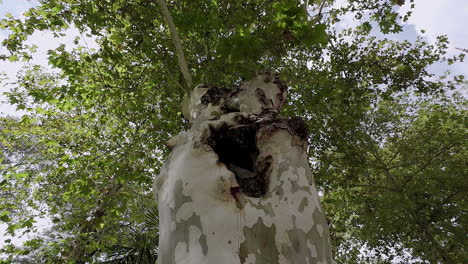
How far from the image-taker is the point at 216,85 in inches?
221

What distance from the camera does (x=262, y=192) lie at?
6.00ft

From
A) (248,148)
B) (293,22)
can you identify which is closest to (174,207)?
(248,148)

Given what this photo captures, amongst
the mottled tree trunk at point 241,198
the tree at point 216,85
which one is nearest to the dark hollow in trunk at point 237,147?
the mottled tree trunk at point 241,198

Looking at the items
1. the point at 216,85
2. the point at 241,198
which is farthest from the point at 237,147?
the point at 216,85

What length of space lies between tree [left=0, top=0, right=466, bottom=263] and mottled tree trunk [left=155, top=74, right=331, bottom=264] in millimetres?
2590

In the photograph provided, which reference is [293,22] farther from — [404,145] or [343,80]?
[404,145]

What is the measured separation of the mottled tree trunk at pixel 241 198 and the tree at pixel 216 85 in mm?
2590

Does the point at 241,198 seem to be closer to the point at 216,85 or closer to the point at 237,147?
the point at 237,147

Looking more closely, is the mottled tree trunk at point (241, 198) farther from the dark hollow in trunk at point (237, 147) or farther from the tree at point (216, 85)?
the tree at point (216, 85)

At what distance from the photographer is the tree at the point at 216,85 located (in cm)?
471

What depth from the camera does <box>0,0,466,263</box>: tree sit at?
15.5ft

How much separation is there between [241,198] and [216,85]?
14.1 ft

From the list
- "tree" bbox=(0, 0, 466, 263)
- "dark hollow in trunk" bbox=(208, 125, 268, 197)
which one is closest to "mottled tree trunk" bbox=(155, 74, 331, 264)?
"dark hollow in trunk" bbox=(208, 125, 268, 197)

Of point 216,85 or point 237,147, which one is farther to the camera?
point 216,85
